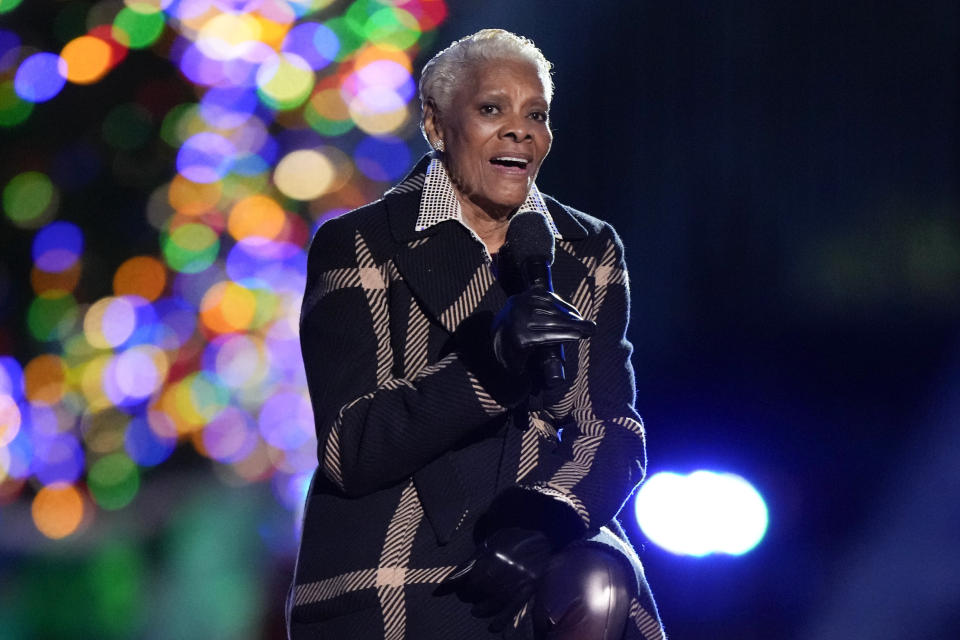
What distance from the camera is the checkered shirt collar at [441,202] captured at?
174 centimetres

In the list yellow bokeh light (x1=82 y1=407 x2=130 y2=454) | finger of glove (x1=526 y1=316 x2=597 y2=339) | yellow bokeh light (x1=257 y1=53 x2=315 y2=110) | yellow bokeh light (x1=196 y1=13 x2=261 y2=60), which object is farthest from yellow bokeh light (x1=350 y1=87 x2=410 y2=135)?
finger of glove (x1=526 y1=316 x2=597 y2=339)

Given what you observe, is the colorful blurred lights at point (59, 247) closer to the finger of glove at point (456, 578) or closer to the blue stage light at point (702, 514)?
the blue stage light at point (702, 514)

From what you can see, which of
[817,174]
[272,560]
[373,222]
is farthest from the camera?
[272,560]

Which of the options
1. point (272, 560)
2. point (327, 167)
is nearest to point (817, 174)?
point (272, 560)

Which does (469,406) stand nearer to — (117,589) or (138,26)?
(117,589)

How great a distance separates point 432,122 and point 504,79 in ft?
0.54

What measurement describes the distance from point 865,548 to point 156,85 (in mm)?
5006

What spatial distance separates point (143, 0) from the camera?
256 inches

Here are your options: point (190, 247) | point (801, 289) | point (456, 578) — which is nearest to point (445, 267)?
point (456, 578)

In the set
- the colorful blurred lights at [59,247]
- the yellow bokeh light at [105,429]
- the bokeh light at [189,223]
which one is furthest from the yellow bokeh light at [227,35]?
the yellow bokeh light at [105,429]

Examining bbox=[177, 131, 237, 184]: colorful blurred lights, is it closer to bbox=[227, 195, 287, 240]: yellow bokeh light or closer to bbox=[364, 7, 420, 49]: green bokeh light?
bbox=[227, 195, 287, 240]: yellow bokeh light

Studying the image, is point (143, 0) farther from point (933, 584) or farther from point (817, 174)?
point (933, 584)

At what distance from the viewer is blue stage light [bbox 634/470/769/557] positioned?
3.15 m

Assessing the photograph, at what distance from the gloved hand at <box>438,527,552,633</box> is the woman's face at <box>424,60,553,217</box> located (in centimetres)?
56
